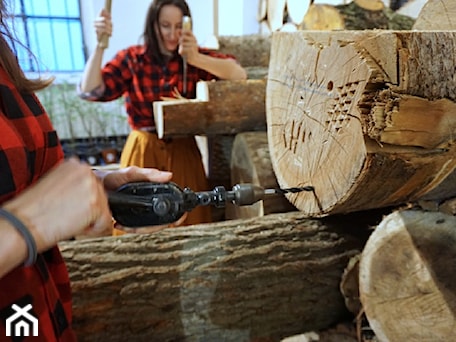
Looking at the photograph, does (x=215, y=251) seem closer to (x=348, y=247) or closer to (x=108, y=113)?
(x=348, y=247)

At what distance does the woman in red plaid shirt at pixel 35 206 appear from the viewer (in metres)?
0.51

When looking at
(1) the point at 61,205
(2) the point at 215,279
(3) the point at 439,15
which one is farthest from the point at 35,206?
(3) the point at 439,15

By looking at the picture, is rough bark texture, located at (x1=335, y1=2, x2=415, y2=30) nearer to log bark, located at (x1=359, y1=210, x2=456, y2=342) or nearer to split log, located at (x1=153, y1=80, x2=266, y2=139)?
split log, located at (x1=153, y1=80, x2=266, y2=139)

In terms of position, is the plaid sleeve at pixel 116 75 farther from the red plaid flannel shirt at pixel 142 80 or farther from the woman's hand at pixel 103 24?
the woman's hand at pixel 103 24

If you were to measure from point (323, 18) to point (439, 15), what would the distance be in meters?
0.86

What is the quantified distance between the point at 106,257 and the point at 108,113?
2915 millimetres

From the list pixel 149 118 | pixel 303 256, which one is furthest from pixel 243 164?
pixel 303 256

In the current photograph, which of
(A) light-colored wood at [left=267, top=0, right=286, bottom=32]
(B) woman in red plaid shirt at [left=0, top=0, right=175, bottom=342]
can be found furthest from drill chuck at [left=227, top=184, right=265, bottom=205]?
(A) light-colored wood at [left=267, top=0, right=286, bottom=32]

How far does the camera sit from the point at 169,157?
1793mm

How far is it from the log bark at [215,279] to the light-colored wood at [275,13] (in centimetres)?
181

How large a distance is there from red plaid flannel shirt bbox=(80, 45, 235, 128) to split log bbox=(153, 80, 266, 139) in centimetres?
8

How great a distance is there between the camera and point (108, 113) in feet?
12.5

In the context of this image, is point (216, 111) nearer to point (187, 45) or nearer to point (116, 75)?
point (187, 45)

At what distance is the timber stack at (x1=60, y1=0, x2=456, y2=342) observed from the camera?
0.76 metres
